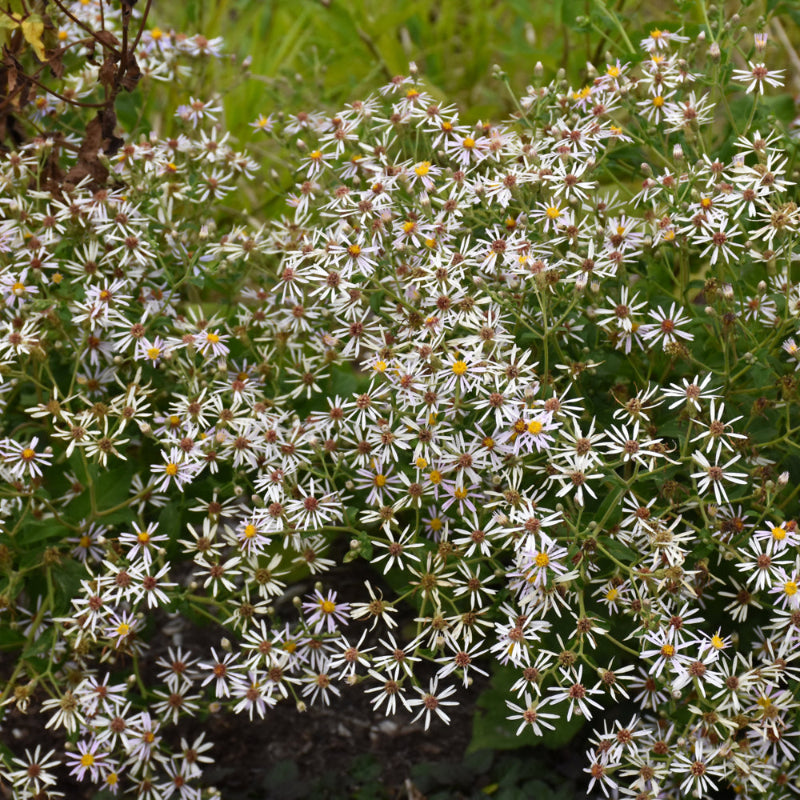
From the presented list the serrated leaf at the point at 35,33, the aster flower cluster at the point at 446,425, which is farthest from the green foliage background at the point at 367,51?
the aster flower cluster at the point at 446,425

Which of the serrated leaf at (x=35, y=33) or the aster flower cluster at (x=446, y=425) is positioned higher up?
the serrated leaf at (x=35, y=33)

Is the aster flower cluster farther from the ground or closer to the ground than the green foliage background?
closer to the ground

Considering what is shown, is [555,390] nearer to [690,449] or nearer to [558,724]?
[690,449]

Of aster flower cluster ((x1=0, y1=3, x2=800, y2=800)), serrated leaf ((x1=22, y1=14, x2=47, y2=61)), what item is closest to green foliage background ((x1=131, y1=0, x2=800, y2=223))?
serrated leaf ((x1=22, y1=14, x2=47, y2=61))

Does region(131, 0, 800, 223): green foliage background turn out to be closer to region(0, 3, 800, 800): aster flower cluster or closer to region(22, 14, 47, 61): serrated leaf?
region(22, 14, 47, 61): serrated leaf

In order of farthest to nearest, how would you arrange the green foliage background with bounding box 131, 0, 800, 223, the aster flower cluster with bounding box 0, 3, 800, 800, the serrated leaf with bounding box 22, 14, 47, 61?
the green foliage background with bounding box 131, 0, 800, 223
the serrated leaf with bounding box 22, 14, 47, 61
the aster flower cluster with bounding box 0, 3, 800, 800

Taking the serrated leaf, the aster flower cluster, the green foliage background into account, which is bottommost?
the aster flower cluster

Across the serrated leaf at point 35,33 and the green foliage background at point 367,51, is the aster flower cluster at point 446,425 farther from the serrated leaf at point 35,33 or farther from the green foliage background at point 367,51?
the green foliage background at point 367,51

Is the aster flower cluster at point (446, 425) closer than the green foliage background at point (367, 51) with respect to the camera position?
Yes

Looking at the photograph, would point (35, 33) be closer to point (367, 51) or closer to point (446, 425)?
point (446, 425)
